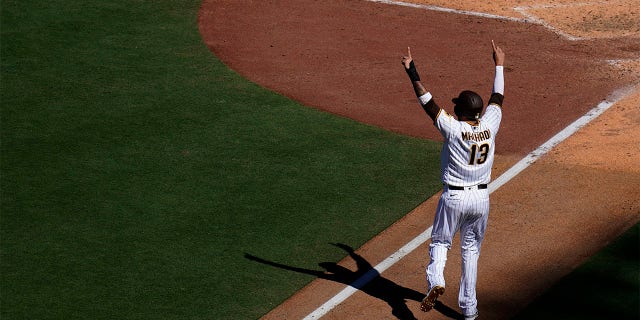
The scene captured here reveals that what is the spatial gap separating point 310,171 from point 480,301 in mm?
3163

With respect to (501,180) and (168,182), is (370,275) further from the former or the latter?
(168,182)

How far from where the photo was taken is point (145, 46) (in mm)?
14992

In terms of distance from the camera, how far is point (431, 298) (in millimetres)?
7777

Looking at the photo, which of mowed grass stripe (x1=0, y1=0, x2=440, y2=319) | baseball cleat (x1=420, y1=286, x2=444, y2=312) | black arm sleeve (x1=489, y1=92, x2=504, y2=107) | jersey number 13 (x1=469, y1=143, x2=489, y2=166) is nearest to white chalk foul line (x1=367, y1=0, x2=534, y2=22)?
mowed grass stripe (x1=0, y1=0, x2=440, y2=319)

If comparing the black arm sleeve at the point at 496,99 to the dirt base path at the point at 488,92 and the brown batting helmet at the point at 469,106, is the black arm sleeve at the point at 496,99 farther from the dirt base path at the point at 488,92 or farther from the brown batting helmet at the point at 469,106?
the dirt base path at the point at 488,92

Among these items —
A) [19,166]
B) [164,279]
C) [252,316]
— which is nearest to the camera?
[252,316]

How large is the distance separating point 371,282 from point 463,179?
66.0 inches

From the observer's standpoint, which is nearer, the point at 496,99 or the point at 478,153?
the point at 478,153

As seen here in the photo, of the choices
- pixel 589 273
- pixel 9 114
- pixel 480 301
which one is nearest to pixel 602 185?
pixel 589 273

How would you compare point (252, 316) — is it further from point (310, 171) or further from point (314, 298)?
point (310, 171)

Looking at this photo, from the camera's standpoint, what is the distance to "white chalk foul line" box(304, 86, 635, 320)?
8.67 metres

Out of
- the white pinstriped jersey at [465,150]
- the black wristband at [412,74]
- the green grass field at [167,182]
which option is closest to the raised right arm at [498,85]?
the white pinstriped jersey at [465,150]

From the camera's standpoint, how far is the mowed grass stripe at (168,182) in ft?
29.2

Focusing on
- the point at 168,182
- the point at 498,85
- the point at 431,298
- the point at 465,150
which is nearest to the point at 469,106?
the point at 465,150
